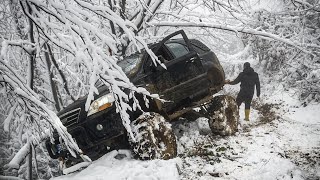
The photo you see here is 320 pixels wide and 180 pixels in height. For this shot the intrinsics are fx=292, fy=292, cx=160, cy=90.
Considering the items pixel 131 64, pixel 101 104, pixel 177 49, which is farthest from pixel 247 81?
pixel 101 104

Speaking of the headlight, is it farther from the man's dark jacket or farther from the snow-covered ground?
the man's dark jacket

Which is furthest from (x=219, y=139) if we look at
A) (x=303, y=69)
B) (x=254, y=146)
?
(x=303, y=69)

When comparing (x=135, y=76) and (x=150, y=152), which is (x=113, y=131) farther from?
(x=135, y=76)

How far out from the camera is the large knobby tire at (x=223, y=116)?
609cm

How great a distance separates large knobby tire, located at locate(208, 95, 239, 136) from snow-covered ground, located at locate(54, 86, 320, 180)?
17 cm

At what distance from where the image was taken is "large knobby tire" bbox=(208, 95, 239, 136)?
609 centimetres

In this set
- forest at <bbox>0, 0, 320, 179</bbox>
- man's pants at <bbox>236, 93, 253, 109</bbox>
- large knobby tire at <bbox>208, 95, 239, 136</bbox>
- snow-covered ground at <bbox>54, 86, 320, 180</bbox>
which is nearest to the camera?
forest at <bbox>0, 0, 320, 179</bbox>

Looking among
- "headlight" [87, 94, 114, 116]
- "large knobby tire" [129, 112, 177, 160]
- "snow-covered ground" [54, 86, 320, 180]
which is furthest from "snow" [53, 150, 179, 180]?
"headlight" [87, 94, 114, 116]

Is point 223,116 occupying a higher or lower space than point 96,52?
lower

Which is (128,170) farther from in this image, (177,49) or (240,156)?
(177,49)

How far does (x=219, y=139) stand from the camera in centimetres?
609

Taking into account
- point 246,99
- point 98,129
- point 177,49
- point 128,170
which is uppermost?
point 177,49

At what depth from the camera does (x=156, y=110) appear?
5.11m

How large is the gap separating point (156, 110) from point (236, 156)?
1.61 m
